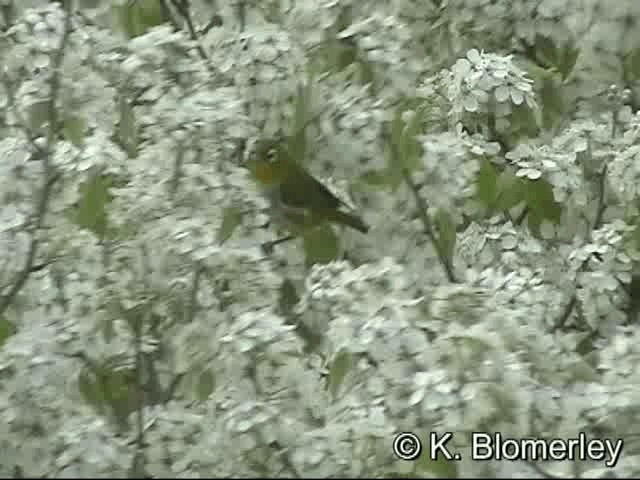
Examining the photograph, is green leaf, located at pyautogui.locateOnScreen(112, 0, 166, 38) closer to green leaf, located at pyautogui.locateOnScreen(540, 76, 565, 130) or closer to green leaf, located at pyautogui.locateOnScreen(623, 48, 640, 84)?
green leaf, located at pyautogui.locateOnScreen(540, 76, 565, 130)

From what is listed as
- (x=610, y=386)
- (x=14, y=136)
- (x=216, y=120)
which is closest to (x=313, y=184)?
(x=216, y=120)

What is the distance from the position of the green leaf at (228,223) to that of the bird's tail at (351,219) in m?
0.25

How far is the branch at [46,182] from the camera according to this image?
74.5 inches

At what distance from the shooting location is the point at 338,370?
5.68 feet

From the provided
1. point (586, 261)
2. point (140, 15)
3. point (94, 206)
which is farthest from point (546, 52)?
point (94, 206)

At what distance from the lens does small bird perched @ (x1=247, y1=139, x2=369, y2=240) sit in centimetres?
211

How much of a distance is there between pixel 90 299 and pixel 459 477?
22.4 inches

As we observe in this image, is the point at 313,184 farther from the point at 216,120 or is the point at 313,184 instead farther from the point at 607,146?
the point at 607,146

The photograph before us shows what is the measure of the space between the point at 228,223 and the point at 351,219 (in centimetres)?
30

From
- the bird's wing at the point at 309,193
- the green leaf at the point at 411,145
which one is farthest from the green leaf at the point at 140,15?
the green leaf at the point at 411,145

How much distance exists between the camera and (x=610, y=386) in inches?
64.5
